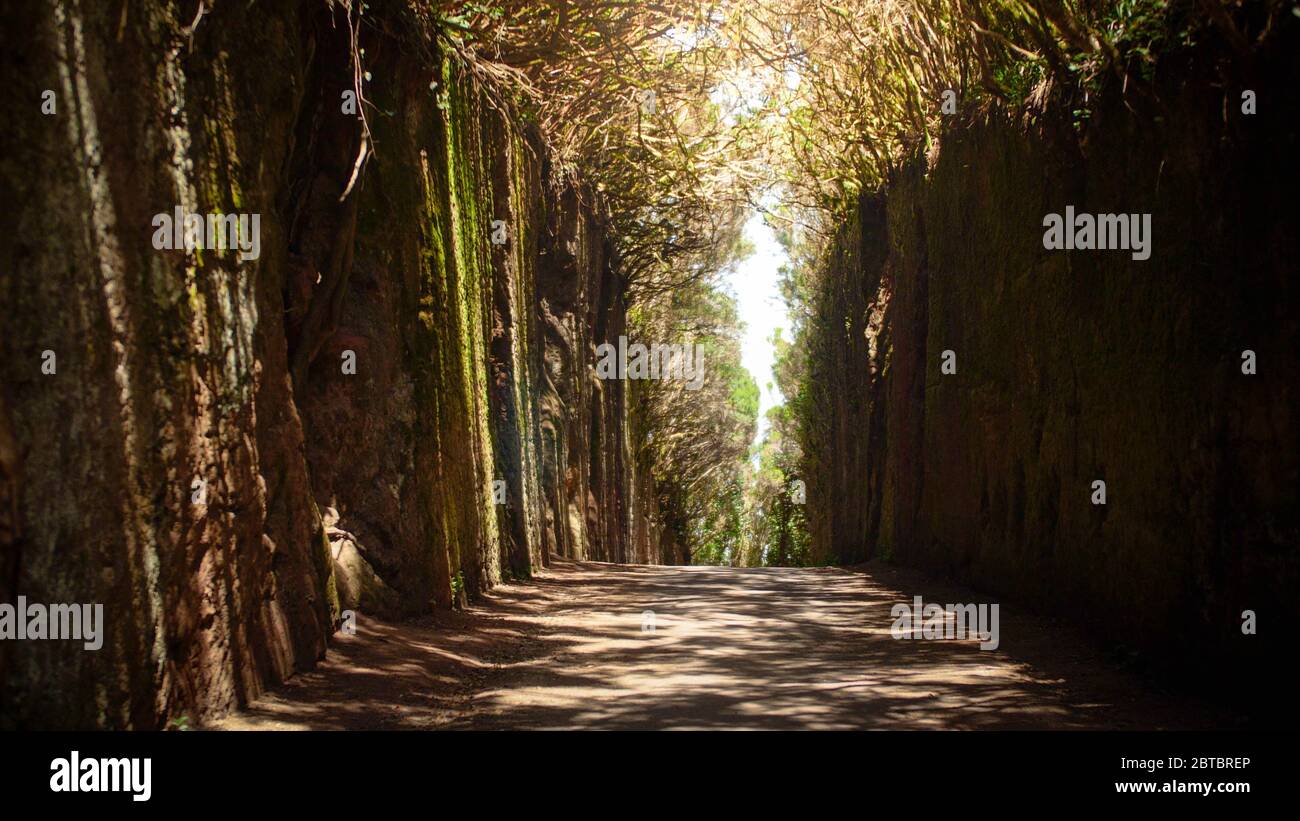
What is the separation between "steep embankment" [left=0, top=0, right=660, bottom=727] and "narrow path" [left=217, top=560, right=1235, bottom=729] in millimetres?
453

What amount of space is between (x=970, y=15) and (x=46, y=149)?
8106mm

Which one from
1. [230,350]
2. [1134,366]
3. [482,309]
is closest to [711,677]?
[1134,366]

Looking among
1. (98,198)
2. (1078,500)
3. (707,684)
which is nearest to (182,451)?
(98,198)

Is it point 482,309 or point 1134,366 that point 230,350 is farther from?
point 482,309

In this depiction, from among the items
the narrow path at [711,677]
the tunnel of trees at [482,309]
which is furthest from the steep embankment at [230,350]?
the narrow path at [711,677]

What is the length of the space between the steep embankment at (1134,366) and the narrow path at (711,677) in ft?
1.83

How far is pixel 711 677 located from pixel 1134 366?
329 cm

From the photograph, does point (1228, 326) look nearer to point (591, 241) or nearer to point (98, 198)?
point (98, 198)

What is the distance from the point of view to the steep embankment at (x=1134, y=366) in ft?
20.3

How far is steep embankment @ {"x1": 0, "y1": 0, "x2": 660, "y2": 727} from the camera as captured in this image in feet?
15.6

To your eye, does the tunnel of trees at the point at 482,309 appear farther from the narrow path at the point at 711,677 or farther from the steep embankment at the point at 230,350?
the narrow path at the point at 711,677

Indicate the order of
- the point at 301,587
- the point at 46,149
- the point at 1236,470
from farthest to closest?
the point at 301,587, the point at 1236,470, the point at 46,149

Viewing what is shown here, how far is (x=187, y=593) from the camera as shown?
18.8ft

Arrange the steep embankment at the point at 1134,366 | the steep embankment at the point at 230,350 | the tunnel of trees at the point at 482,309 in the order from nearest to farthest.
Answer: the steep embankment at the point at 230,350 → the tunnel of trees at the point at 482,309 → the steep embankment at the point at 1134,366
